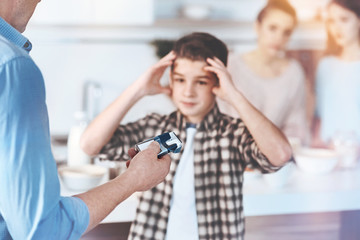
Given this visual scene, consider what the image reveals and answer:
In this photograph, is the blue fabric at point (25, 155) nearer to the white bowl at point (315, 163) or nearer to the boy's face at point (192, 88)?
the boy's face at point (192, 88)

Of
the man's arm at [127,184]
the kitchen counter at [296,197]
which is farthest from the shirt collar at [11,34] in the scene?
the kitchen counter at [296,197]

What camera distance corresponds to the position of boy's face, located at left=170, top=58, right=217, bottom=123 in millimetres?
1134

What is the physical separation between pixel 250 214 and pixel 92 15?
0.97m

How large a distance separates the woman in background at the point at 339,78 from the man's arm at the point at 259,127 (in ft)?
1.96

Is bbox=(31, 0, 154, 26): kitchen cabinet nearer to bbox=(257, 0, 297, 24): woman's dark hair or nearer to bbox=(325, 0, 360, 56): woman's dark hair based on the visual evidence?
bbox=(257, 0, 297, 24): woman's dark hair

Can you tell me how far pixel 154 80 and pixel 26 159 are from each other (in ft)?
2.06

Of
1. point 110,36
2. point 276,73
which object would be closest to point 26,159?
point 276,73

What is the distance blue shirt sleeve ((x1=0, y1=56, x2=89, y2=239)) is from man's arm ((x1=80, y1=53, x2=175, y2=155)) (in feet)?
1.62

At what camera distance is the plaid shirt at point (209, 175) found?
3.67 ft

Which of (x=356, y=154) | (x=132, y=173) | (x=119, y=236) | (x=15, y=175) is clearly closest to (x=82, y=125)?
(x=119, y=236)

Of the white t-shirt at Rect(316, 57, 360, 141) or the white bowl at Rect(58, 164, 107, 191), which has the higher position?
the white t-shirt at Rect(316, 57, 360, 141)

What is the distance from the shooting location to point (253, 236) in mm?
1333

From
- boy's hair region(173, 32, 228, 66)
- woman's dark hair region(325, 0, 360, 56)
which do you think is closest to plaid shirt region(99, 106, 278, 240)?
boy's hair region(173, 32, 228, 66)

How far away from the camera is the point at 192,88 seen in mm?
1135
